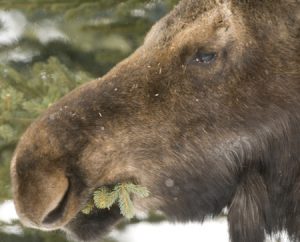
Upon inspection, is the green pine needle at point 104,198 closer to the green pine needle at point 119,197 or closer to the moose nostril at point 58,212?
the green pine needle at point 119,197

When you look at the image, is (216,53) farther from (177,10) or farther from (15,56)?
(15,56)

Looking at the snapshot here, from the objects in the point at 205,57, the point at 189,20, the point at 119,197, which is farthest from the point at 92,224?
the point at 189,20

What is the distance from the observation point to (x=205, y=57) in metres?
2.92

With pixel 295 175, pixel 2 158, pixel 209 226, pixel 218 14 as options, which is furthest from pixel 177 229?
pixel 218 14

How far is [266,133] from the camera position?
3037mm

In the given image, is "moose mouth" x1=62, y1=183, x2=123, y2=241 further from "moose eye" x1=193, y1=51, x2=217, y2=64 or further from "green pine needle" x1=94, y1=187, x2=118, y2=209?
"moose eye" x1=193, y1=51, x2=217, y2=64

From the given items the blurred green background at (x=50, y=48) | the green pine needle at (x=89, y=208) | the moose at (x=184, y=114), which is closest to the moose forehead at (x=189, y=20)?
the moose at (x=184, y=114)

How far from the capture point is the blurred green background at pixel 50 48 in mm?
4520

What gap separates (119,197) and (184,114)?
49 centimetres

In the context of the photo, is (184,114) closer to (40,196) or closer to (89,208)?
(89,208)

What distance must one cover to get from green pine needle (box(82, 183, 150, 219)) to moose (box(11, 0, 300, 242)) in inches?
1.6

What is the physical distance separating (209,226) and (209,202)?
3277 mm

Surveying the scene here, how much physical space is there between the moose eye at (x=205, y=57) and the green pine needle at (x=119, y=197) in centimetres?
65

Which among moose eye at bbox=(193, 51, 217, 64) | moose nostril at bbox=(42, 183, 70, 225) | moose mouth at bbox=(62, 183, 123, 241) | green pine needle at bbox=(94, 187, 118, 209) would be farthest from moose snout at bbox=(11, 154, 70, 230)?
moose eye at bbox=(193, 51, 217, 64)
